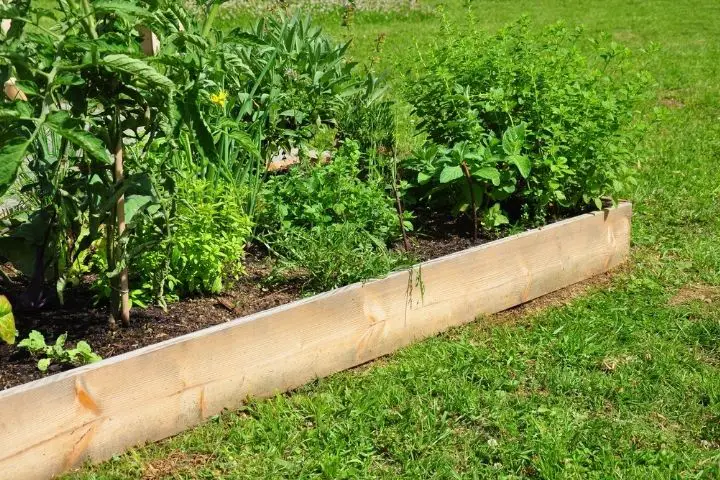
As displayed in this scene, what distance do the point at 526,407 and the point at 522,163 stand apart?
1244mm

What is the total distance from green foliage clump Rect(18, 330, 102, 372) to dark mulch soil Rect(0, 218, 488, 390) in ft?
0.12

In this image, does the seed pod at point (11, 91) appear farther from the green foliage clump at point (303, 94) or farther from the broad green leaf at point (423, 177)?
the broad green leaf at point (423, 177)

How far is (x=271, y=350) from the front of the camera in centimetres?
314

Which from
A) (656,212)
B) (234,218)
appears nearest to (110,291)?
(234,218)

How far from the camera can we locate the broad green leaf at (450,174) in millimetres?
3846

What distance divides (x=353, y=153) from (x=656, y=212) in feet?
7.38

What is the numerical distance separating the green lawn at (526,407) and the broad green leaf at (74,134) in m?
1.09

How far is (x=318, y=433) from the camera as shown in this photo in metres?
2.97

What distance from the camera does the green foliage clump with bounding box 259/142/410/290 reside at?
3438 mm

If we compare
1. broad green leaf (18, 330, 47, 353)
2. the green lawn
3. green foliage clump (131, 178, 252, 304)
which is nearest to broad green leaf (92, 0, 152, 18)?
green foliage clump (131, 178, 252, 304)

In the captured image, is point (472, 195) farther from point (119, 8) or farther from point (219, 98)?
point (119, 8)

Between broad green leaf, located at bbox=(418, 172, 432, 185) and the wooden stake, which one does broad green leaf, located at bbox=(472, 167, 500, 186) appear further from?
the wooden stake

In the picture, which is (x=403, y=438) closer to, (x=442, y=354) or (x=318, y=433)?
(x=318, y=433)

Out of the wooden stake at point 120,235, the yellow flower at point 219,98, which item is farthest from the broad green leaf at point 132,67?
the yellow flower at point 219,98
